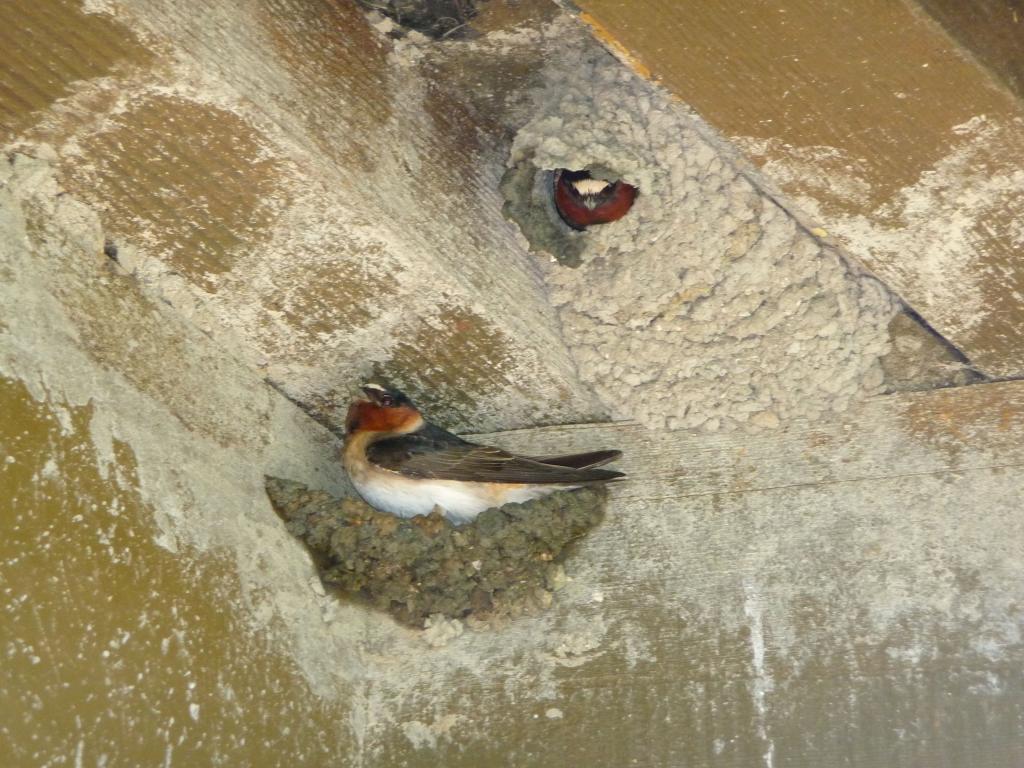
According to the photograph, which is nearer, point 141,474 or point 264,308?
point 141,474

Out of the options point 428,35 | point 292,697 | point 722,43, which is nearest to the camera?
point 722,43

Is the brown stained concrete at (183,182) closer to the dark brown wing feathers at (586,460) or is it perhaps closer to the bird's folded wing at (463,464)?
the bird's folded wing at (463,464)

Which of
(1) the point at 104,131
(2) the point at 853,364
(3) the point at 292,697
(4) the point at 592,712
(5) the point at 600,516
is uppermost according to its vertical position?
(2) the point at 853,364

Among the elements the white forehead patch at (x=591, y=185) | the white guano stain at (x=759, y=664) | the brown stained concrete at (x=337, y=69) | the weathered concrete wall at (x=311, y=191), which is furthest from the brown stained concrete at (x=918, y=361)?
the brown stained concrete at (x=337, y=69)

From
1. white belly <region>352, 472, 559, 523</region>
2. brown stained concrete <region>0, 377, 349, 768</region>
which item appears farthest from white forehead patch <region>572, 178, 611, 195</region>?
brown stained concrete <region>0, 377, 349, 768</region>

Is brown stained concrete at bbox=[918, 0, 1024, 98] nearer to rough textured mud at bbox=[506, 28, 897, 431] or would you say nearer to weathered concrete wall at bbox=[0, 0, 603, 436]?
rough textured mud at bbox=[506, 28, 897, 431]

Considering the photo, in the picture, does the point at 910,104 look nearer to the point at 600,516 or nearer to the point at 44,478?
the point at 600,516

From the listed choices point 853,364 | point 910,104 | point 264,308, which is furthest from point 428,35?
point 853,364
